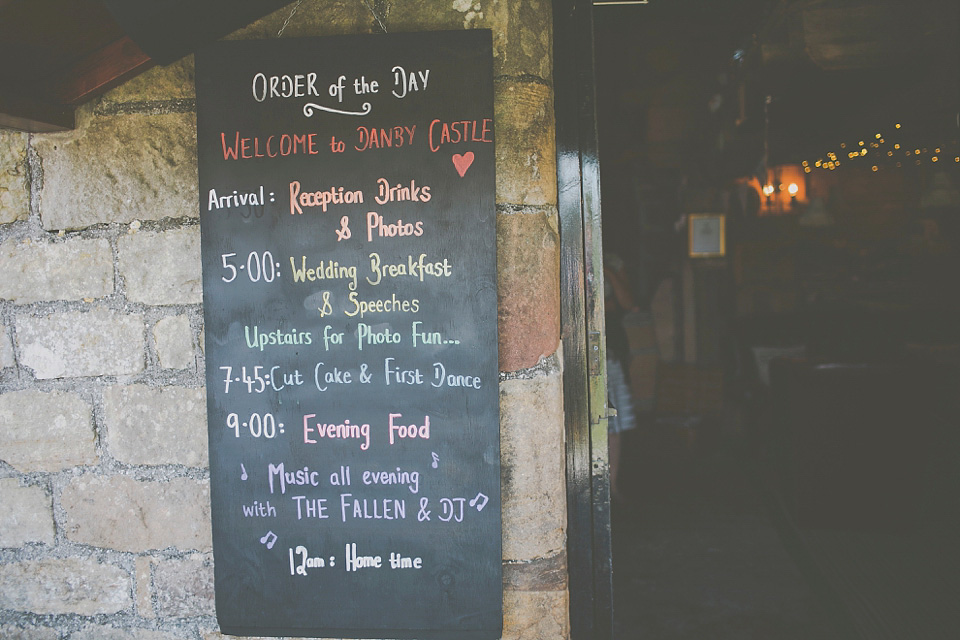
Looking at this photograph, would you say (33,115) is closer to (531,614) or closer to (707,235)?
(531,614)

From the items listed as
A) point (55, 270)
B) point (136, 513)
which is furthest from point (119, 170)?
point (136, 513)

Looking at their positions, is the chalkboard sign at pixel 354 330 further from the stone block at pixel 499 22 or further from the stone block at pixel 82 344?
the stone block at pixel 82 344

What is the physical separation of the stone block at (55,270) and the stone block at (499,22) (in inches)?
43.5

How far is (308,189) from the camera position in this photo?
1.71 m

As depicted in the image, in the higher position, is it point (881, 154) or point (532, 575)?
point (881, 154)

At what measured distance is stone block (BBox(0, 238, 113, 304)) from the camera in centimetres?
182

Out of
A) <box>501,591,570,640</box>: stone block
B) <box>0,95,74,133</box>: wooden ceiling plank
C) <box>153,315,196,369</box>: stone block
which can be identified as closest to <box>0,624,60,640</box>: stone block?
<box>153,315,196,369</box>: stone block

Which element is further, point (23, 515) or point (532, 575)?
point (23, 515)

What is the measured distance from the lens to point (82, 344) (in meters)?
1.83

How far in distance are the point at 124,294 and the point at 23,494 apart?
0.70 m

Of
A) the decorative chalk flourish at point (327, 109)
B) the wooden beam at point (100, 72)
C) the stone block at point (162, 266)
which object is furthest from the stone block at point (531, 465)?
the wooden beam at point (100, 72)

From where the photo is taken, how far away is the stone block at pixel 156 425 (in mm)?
1803

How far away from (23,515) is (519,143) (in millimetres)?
1863

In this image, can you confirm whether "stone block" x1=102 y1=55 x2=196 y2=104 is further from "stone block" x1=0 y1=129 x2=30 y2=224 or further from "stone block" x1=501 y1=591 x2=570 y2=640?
"stone block" x1=501 y1=591 x2=570 y2=640
